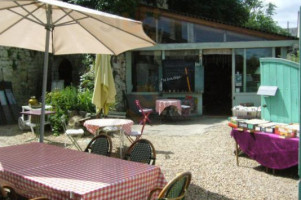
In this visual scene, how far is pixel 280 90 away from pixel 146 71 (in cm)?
721

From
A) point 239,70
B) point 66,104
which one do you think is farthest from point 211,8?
point 66,104

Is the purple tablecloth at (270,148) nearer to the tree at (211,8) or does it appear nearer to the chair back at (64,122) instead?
the chair back at (64,122)

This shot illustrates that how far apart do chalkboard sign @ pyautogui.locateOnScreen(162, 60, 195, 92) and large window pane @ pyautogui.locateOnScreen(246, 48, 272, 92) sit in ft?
6.55

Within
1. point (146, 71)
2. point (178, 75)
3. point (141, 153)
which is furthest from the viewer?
point (146, 71)

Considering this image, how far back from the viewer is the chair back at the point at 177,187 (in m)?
2.71

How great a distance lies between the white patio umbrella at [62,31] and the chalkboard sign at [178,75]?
279 inches

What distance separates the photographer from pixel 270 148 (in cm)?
555

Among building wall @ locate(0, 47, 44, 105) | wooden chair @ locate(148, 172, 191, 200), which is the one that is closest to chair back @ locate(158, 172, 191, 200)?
wooden chair @ locate(148, 172, 191, 200)

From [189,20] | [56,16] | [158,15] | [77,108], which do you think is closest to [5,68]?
[77,108]

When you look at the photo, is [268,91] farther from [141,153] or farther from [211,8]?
[211,8]

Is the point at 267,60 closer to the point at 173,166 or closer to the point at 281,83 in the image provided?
the point at 281,83

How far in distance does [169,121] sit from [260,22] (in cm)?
2675

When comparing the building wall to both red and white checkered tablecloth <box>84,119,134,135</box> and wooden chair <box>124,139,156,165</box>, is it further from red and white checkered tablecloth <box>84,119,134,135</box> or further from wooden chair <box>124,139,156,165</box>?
wooden chair <box>124,139,156,165</box>

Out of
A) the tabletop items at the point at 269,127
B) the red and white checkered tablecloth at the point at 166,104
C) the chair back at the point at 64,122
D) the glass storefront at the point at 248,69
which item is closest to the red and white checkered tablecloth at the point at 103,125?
the tabletop items at the point at 269,127
